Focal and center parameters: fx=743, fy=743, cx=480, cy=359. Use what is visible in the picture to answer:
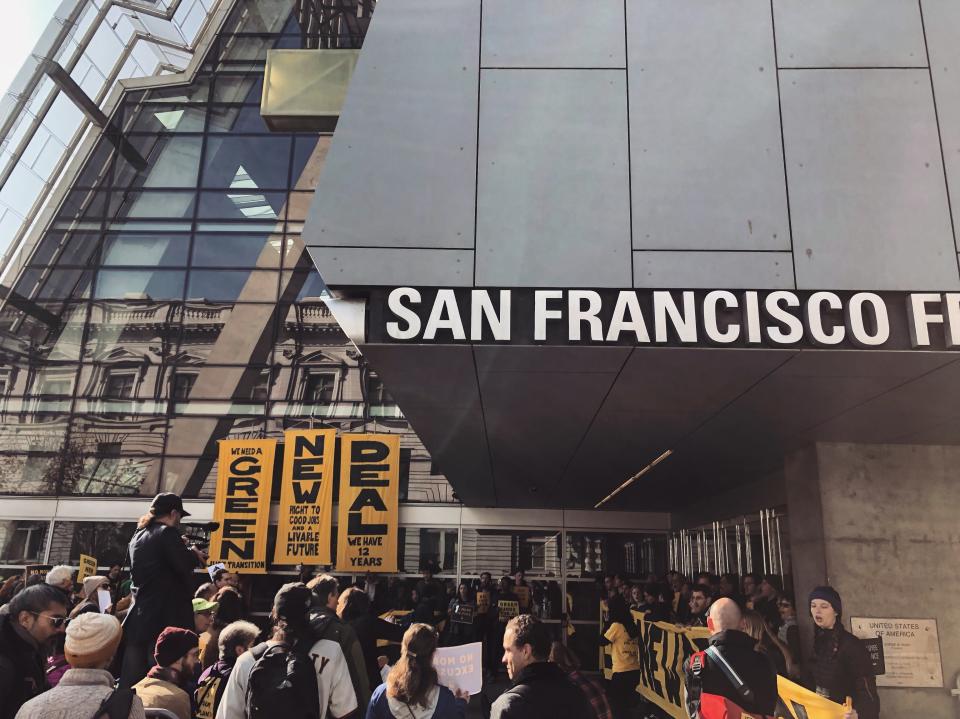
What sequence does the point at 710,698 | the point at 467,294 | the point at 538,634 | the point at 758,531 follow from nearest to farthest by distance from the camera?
the point at 538,634, the point at 710,698, the point at 467,294, the point at 758,531

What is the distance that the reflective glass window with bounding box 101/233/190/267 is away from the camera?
95.2 feet

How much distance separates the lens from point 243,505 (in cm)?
2047

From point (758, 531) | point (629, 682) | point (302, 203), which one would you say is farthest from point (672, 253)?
point (302, 203)

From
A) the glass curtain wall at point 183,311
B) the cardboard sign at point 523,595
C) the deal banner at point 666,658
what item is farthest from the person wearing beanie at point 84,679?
the glass curtain wall at point 183,311

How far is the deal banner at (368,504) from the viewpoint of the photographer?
65.0 feet

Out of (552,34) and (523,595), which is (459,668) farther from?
(523,595)

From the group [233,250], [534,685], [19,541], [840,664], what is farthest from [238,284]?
[534,685]

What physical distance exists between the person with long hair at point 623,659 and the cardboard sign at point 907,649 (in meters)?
3.24

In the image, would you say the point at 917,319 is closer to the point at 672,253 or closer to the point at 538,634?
the point at 672,253

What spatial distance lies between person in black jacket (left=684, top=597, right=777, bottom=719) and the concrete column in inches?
165

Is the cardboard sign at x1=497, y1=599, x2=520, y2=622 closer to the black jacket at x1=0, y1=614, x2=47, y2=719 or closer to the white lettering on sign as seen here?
the white lettering on sign

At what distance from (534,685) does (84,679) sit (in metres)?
1.87

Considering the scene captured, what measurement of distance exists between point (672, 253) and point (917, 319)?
71.1 inches

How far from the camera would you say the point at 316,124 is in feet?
27.8
